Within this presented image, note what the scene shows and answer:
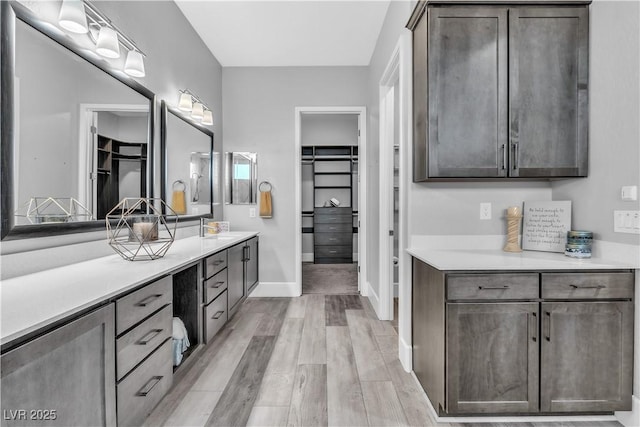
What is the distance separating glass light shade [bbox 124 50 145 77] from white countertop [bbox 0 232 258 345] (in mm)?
1196

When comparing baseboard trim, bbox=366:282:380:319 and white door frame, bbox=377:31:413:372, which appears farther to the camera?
baseboard trim, bbox=366:282:380:319

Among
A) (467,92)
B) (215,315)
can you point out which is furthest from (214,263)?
(467,92)

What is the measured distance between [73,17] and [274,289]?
3.18 m

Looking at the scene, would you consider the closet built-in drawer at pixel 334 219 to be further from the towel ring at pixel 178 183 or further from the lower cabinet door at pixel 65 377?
the lower cabinet door at pixel 65 377

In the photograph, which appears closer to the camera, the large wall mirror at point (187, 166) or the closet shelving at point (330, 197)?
the large wall mirror at point (187, 166)

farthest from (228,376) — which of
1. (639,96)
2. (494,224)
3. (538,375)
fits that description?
(639,96)

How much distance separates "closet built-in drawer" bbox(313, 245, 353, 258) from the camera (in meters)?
6.23

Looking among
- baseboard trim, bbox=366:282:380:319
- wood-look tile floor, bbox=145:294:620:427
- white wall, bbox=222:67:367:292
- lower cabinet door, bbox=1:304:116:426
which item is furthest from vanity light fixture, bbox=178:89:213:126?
baseboard trim, bbox=366:282:380:319

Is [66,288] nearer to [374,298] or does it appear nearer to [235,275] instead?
[235,275]

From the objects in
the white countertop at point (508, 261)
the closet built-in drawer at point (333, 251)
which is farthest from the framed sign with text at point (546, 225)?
the closet built-in drawer at point (333, 251)

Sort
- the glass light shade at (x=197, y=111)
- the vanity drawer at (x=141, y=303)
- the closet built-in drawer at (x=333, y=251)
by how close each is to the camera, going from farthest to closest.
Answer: the closet built-in drawer at (x=333, y=251), the glass light shade at (x=197, y=111), the vanity drawer at (x=141, y=303)

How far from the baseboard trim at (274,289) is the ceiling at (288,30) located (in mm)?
2703

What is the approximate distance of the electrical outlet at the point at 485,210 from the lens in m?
2.17

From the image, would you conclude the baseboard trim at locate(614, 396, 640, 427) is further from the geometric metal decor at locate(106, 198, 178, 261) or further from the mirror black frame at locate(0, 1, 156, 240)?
the mirror black frame at locate(0, 1, 156, 240)
